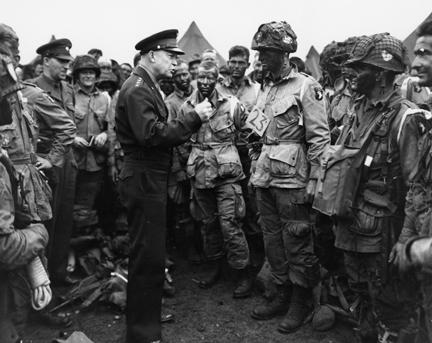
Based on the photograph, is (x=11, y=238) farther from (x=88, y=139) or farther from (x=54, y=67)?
(x=88, y=139)

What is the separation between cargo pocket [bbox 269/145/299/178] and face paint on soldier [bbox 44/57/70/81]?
2936 millimetres

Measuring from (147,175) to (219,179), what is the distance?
1641 millimetres

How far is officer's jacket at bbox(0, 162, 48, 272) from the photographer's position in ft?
8.16

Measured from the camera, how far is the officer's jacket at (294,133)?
431 centimetres

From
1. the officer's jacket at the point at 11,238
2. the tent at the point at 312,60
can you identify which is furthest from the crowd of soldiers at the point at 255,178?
the tent at the point at 312,60

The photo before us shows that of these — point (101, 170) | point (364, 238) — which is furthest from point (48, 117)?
point (364, 238)

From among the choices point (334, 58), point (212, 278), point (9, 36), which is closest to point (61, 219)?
point (212, 278)

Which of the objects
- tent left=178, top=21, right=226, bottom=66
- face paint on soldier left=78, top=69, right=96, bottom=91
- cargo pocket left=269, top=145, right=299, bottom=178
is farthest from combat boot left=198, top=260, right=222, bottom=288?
tent left=178, top=21, right=226, bottom=66

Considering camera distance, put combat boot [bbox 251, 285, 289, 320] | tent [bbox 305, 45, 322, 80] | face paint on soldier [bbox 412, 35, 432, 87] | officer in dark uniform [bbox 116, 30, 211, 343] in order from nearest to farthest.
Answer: face paint on soldier [bbox 412, 35, 432, 87], officer in dark uniform [bbox 116, 30, 211, 343], combat boot [bbox 251, 285, 289, 320], tent [bbox 305, 45, 322, 80]

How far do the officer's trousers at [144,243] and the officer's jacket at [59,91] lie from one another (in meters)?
2.33

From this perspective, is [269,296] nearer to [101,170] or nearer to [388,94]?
[388,94]

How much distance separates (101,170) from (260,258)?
2.64 metres

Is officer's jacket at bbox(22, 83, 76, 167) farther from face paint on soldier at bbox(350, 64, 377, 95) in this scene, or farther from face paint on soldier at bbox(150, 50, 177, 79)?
face paint on soldier at bbox(350, 64, 377, 95)

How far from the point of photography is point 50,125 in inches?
193
